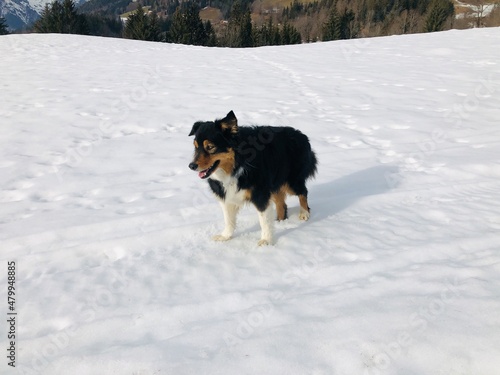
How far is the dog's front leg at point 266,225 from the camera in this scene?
13.3 ft

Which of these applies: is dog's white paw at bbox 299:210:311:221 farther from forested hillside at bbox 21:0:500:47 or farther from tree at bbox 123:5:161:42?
tree at bbox 123:5:161:42

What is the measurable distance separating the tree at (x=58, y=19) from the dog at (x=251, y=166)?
5581 centimetres

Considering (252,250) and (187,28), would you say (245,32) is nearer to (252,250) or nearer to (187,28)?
(187,28)

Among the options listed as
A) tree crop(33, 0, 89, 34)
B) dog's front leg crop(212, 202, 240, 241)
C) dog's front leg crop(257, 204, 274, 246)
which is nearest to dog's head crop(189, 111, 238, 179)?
dog's front leg crop(212, 202, 240, 241)

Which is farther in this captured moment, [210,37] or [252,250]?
[210,37]

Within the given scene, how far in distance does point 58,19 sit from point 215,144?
57.2m

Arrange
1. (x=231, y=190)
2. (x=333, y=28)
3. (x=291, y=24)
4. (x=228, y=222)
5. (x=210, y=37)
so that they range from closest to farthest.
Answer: (x=231, y=190)
(x=228, y=222)
(x=210, y=37)
(x=333, y=28)
(x=291, y=24)

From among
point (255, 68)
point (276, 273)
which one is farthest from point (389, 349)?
point (255, 68)

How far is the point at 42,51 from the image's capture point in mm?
19547

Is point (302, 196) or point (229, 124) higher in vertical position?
point (229, 124)

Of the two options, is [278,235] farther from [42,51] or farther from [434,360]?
[42,51]

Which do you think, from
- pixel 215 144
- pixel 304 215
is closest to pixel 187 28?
pixel 304 215

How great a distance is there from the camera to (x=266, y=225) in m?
4.12

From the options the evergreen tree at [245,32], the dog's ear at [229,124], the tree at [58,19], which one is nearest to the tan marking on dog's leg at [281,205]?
the dog's ear at [229,124]
